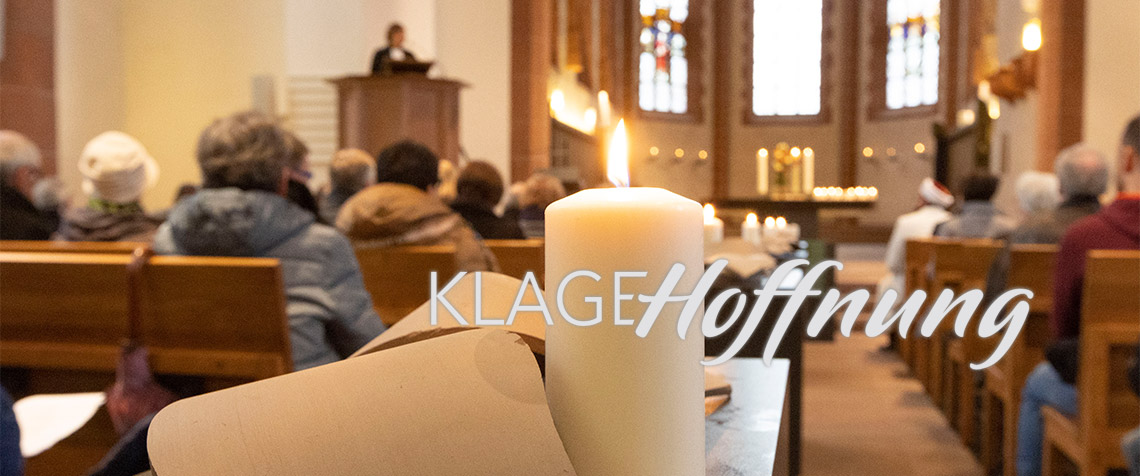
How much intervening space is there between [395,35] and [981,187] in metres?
4.63

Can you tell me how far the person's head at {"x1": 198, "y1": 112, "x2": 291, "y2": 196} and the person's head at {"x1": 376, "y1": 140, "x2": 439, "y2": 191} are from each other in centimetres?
72

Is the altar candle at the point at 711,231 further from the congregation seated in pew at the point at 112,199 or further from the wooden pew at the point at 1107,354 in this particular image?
the congregation seated in pew at the point at 112,199

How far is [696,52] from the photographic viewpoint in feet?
55.2

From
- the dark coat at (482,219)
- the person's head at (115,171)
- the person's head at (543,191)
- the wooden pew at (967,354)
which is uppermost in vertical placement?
the person's head at (115,171)

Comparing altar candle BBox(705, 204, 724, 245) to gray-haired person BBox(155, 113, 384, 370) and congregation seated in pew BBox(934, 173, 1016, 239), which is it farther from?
congregation seated in pew BBox(934, 173, 1016, 239)

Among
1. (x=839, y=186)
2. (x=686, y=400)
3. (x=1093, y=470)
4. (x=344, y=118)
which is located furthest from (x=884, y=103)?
(x=686, y=400)

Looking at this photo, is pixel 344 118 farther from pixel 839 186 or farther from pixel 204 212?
pixel 839 186

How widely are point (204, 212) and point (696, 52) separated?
15.6 m

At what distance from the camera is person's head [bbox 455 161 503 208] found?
336 centimetres

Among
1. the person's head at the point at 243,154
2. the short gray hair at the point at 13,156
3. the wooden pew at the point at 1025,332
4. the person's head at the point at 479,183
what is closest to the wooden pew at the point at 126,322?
the person's head at the point at 243,154

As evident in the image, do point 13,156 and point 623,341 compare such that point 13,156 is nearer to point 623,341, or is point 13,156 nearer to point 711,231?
point 711,231

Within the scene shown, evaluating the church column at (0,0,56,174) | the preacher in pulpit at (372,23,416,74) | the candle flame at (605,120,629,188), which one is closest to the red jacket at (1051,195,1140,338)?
the candle flame at (605,120,629,188)

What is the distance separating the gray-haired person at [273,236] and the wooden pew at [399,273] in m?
0.44

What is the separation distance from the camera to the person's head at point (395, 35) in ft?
24.1
